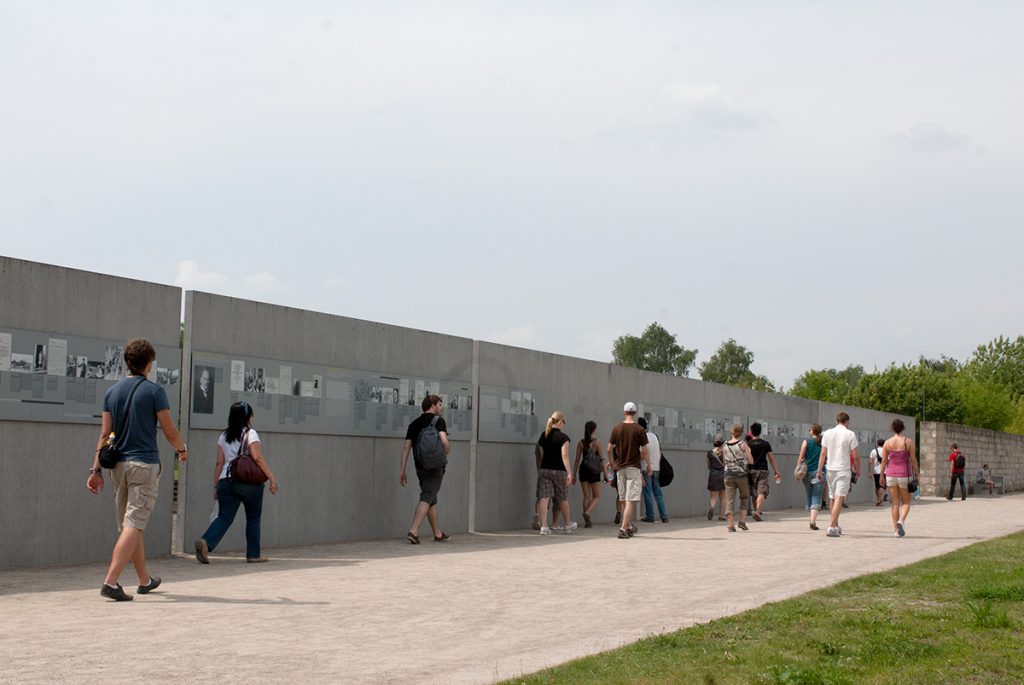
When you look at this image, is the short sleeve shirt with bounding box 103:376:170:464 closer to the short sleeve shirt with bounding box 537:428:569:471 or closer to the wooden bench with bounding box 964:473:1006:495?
the short sleeve shirt with bounding box 537:428:569:471

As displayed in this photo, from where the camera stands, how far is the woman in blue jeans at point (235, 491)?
476 inches

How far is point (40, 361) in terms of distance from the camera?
1124cm

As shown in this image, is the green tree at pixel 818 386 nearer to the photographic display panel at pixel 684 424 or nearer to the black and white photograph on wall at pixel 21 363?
the photographic display panel at pixel 684 424

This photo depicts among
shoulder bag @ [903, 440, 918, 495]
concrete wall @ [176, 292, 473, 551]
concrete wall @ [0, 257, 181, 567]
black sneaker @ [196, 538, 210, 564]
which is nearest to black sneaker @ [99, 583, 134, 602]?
concrete wall @ [0, 257, 181, 567]

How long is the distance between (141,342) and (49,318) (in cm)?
259

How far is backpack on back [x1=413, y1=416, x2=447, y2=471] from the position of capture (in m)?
15.1

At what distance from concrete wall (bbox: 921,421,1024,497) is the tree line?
12161 mm

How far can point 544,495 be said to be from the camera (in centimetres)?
1772

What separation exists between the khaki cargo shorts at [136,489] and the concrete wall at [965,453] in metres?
37.4

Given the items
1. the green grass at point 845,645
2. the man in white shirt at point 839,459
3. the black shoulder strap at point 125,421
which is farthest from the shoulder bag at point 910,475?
the black shoulder strap at point 125,421

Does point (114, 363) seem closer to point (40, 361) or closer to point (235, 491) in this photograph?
point (40, 361)

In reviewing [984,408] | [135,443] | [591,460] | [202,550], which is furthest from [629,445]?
[984,408]

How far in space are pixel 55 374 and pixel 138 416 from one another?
269cm

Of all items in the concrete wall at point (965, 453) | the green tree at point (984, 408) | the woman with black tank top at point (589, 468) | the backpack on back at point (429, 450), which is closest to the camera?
the backpack on back at point (429, 450)
